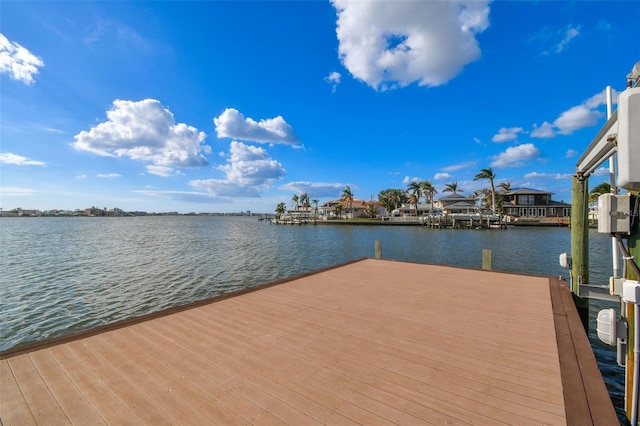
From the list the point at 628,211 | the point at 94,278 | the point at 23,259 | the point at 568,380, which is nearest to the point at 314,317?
the point at 568,380

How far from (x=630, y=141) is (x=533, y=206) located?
72537 millimetres

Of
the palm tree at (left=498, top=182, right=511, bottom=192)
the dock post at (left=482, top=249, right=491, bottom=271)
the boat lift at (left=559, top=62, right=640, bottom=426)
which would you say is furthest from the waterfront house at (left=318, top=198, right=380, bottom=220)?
the boat lift at (left=559, top=62, right=640, bottom=426)

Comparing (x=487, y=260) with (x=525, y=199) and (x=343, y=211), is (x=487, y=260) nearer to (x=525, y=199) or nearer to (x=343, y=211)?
(x=525, y=199)

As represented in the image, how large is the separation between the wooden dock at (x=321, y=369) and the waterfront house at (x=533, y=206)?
6695 centimetres

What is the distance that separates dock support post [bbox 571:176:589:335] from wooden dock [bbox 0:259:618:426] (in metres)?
1.44

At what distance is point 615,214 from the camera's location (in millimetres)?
3094

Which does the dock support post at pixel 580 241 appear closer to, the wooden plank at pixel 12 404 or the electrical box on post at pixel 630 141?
the electrical box on post at pixel 630 141

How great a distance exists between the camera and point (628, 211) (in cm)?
306

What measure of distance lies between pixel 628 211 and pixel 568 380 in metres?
1.96

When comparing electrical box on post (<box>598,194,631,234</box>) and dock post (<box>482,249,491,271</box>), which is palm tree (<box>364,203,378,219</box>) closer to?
dock post (<box>482,249,491,271</box>)

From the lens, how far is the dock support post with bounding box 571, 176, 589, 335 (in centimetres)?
650

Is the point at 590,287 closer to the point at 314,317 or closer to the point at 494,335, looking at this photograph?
the point at 494,335

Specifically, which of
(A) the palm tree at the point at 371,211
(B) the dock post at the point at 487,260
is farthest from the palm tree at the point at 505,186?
(B) the dock post at the point at 487,260

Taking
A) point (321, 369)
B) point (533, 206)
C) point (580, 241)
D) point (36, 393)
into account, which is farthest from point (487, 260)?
point (533, 206)
